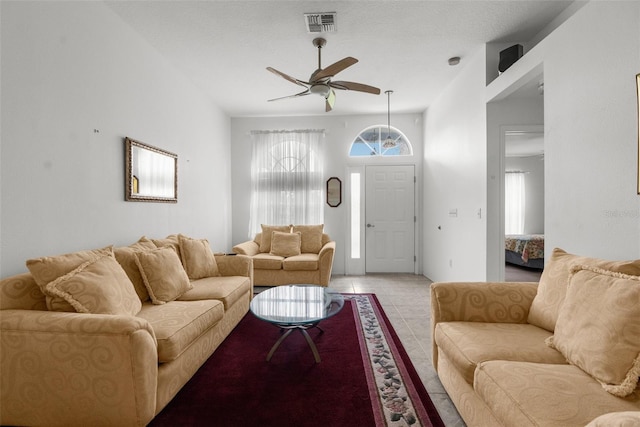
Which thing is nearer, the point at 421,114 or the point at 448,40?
the point at 448,40

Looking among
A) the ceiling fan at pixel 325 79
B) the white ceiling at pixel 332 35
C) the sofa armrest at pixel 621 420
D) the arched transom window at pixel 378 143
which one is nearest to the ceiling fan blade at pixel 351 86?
the ceiling fan at pixel 325 79

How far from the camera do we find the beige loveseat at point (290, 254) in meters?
4.23

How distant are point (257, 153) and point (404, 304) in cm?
366

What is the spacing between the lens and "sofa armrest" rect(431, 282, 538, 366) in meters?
1.82

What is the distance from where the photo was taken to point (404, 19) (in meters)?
2.69

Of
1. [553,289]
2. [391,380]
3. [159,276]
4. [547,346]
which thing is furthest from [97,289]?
[553,289]

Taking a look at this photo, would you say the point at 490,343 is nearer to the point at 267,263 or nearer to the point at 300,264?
the point at 300,264

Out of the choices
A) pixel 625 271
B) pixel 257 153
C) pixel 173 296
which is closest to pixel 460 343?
pixel 625 271

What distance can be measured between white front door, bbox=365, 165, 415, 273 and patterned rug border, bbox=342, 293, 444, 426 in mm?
2401

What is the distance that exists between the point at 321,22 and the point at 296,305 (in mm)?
2543

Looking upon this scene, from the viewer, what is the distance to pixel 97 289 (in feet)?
5.53

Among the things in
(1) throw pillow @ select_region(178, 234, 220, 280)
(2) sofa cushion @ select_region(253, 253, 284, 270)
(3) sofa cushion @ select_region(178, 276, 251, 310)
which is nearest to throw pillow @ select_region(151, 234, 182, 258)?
(1) throw pillow @ select_region(178, 234, 220, 280)

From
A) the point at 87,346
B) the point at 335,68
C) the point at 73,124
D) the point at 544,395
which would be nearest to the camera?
the point at 544,395

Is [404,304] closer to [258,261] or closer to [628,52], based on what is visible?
[258,261]
